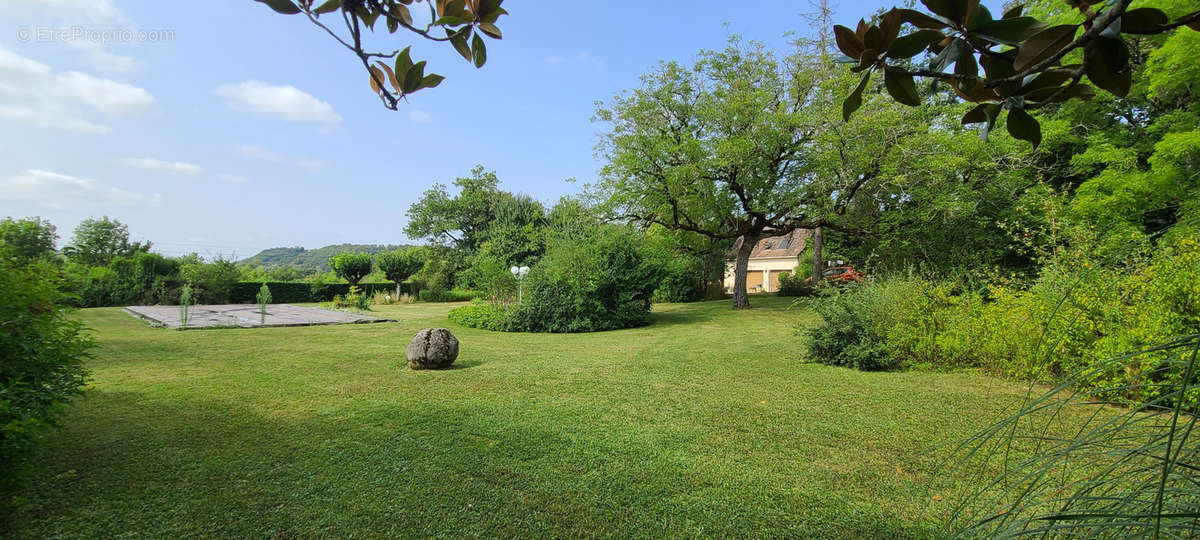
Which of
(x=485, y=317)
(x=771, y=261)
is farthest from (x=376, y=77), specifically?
(x=771, y=261)

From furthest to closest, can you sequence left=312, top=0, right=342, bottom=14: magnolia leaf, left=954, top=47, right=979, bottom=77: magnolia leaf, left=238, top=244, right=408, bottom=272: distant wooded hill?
left=238, top=244, right=408, bottom=272: distant wooded hill → left=312, top=0, right=342, bottom=14: magnolia leaf → left=954, top=47, right=979, bottom=77: magnolia leaf

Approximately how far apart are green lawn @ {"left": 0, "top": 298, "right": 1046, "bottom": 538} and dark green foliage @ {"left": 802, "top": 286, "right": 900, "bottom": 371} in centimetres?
35

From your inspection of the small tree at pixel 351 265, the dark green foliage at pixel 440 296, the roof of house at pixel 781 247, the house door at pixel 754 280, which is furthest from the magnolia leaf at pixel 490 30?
the house door at pixel 754 280

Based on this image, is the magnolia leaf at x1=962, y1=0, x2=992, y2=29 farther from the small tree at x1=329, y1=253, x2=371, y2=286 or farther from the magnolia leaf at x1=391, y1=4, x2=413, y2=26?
the small tree at x1=329, y1=253, x2=371, y2=286

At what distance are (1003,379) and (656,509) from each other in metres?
5.64

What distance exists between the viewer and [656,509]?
2.76 m

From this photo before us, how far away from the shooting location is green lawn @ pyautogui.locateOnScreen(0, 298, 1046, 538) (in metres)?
2.65

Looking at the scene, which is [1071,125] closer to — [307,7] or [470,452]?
[470,452]

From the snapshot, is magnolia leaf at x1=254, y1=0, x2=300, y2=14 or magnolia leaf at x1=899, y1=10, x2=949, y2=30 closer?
magnolia leaf at x1=899, y1=10, x2=949, y2=30

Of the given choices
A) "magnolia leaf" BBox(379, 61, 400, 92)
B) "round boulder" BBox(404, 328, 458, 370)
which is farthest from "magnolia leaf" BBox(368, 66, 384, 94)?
"round boulder" BBox(404, 328, 458, 370)

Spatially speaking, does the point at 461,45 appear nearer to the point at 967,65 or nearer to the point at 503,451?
the point at 967,65

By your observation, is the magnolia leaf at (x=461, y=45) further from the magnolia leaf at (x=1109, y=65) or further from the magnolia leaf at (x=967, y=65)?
the magnolia leaf at (x=1109, y=65)

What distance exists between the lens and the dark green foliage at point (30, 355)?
2562 millimetres

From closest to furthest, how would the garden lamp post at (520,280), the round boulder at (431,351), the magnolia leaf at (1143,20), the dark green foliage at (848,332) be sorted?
the magnolia leaf at (1143,20), the dark green foliage at (848,332), the round boulder at (431,351), the garden lamp post at (520,280)
